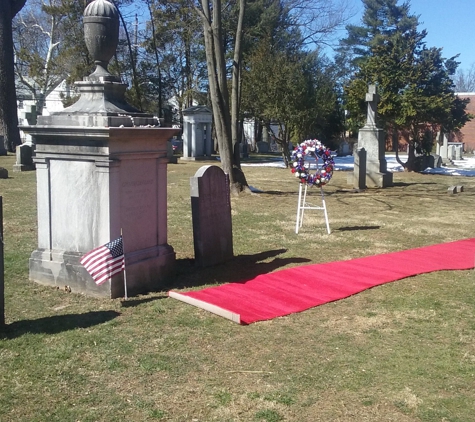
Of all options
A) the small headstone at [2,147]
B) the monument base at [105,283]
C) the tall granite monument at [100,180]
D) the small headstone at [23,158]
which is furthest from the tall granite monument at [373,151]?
the small headstone at [2,147]

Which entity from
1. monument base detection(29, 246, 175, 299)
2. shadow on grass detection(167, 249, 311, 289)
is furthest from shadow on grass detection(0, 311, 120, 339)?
shadow on grass detection(167, 249, 311, 289)

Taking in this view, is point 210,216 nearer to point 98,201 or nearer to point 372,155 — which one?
point 98,201

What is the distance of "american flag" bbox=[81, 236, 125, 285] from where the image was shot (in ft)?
20.5

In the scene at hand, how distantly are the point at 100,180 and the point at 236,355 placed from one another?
2.65 meters

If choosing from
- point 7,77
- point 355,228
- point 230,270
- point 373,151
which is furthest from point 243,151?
point 230,270

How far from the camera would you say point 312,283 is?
7.35 metres

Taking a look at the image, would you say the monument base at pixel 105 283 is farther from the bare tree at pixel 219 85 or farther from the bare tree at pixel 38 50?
the bare tree at pixel 38 50

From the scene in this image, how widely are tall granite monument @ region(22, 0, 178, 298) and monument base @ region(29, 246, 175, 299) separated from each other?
1 centimetres

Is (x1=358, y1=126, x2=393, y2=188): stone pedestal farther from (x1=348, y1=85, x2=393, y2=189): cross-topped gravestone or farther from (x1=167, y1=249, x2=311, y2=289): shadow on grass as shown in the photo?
(x1=167, y1=249, x2=311, y2=289): shadow on grass

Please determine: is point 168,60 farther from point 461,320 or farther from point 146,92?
point 461,320

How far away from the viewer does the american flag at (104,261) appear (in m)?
6.25

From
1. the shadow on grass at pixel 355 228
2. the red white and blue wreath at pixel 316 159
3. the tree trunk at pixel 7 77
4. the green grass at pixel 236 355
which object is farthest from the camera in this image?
the tree trunk at pixel 7 77

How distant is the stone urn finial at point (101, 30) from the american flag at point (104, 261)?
2057 millimetres

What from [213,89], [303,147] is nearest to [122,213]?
[303,147]
